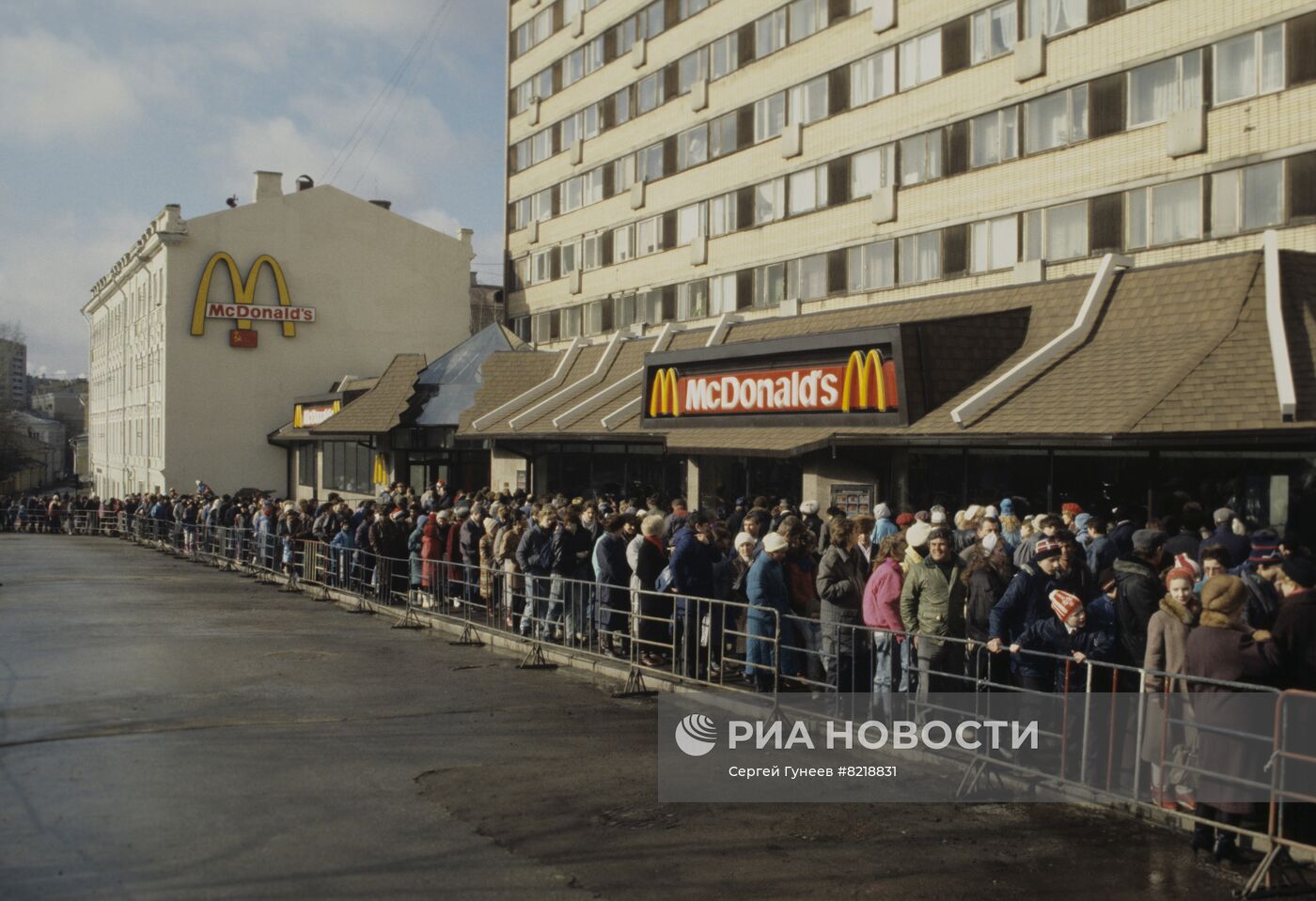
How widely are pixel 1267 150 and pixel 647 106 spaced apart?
22.5 meters

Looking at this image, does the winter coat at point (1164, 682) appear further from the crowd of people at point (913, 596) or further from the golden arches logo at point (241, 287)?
the golden arches logo at point (241, 287)

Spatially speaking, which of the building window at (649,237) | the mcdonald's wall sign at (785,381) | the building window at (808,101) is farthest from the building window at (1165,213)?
the building window at (649,237)

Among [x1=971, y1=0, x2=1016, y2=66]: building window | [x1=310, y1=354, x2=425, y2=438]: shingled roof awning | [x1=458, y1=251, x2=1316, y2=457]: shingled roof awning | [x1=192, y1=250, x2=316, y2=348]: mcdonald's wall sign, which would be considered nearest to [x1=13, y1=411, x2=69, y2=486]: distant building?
[x1=192, y1=250, x2=316, y2=348]: mcdonald's wall sign

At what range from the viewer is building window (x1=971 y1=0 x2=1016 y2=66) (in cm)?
2650

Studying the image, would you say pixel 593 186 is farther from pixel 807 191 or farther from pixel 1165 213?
pixel 1165 213

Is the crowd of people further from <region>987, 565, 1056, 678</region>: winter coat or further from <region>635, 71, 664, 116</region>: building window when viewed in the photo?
<region>635, 71, 664, 116</region>: building window

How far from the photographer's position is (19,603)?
71.6ft

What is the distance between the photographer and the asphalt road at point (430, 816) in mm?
7195

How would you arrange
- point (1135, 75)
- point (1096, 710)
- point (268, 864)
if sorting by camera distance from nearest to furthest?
point (268, 864)
point (1096, 710)
point (1135, 75)

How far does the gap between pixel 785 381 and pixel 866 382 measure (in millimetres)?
2029

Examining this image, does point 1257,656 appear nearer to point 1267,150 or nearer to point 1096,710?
point 1096,710

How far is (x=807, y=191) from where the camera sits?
107ft

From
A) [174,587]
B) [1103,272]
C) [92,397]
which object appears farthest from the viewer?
[92,397]

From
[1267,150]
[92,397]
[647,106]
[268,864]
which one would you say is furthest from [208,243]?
[268,864]
